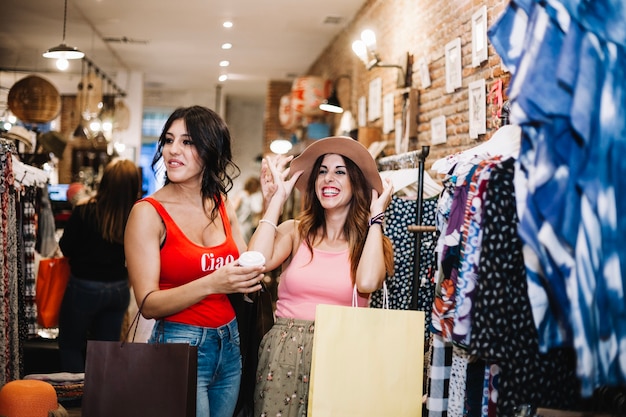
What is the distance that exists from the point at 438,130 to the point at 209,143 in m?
3.06

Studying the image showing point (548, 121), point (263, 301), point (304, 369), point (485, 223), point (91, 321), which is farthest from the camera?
point (91, 321)

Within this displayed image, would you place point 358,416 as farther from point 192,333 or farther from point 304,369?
point 192,333

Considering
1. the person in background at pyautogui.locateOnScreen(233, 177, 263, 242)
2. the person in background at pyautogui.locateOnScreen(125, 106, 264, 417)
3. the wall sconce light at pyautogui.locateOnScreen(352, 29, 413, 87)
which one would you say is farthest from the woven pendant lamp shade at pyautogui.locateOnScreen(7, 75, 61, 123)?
the person in background at pyautogui.locateOnScreen(125, 106, 264, 417)

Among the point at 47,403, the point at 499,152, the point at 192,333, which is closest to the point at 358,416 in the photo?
the point at 192,333

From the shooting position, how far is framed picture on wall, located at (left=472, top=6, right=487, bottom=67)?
168 inches

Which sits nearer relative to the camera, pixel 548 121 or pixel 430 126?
pixel 548 121

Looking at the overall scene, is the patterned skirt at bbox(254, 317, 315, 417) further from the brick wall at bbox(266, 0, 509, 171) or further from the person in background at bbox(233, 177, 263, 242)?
the person in background at bbox(233, 177, 263, 242)

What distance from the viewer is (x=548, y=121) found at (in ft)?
5.30

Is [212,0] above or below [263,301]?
above

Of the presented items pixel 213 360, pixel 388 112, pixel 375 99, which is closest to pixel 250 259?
pixel 213 360

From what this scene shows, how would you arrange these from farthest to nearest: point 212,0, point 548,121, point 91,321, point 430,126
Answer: point 212,0 < point 430,126 < point 91,321 < point 548,121

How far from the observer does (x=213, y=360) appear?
239 centimetres

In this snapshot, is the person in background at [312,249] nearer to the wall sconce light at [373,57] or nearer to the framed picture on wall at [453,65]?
Answer: the framed picture on wall at [453,65]

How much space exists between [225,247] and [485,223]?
1020 mm
